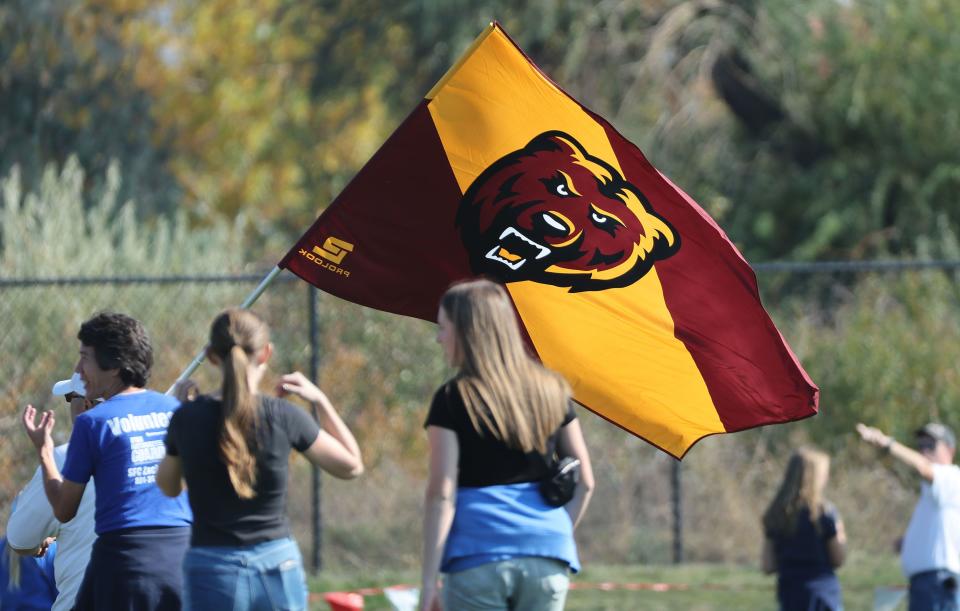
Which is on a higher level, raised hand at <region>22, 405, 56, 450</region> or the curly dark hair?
the curly dark hair

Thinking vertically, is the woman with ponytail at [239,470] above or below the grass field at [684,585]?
above

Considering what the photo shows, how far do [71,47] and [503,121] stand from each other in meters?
17.4

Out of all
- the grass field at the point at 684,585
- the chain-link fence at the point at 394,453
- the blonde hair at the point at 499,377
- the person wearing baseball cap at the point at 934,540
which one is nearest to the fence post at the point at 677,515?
the chain-link fence at the point at 394,453

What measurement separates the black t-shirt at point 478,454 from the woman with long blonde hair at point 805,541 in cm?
355

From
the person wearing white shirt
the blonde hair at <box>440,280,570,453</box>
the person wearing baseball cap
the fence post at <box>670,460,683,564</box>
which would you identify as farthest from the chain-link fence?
the blonde hair at <box>440,280,570,453</box>

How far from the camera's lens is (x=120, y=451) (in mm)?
4996

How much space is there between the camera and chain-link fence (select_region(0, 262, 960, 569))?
12.2m

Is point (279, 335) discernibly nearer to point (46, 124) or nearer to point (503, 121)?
point (503, 121)

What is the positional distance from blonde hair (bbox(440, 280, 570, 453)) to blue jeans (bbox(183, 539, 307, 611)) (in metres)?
0.75

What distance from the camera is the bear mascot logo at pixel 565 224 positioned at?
6391 mm

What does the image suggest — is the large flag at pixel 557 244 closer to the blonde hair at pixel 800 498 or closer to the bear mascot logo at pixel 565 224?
the bear mascot logo at pixel 565 224

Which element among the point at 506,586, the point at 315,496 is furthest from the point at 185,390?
the point at 315,496

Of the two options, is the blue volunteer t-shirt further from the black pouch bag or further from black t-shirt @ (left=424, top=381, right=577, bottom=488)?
the black pouch bag

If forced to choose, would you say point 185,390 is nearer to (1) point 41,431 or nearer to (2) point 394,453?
(1) point 41,431
